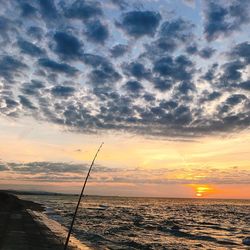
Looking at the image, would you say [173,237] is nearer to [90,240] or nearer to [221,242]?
[221,242]

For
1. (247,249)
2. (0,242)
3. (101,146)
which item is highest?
(101,146)

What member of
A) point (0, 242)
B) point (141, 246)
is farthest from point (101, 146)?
point (141, 246)

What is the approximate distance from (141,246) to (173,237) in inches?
348

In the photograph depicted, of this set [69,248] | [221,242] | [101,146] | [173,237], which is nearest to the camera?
[101,146]

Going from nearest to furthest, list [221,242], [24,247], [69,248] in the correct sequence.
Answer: [24,247] < [69,248] < [221,242]

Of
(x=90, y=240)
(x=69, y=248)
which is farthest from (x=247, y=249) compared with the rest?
(x=69, y=248)

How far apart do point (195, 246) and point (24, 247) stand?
14.9 metres

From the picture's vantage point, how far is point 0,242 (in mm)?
20797

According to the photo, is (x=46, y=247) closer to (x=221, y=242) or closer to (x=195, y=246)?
(x=195, y=246)

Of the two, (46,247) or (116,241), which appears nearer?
(46,247)

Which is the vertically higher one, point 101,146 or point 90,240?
point 101,146

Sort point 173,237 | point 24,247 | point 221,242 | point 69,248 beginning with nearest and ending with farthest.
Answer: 1. point 24,247
2. point 69,248
3. point 221,242
4. point 173,237

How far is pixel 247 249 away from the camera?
28.5m

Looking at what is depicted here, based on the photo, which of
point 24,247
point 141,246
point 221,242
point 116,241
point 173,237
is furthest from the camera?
point 173,237
